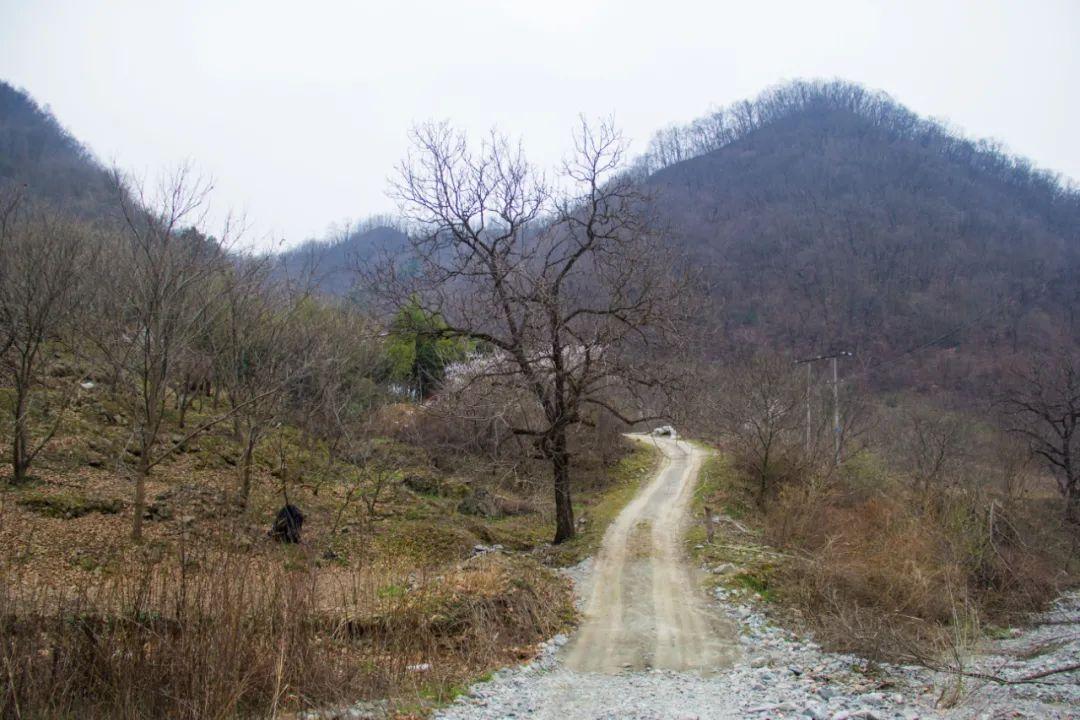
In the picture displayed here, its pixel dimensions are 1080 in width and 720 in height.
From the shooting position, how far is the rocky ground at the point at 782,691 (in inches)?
293

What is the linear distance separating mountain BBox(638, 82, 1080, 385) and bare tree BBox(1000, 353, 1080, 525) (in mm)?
18020

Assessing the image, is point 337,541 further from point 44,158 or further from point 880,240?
point 880,240

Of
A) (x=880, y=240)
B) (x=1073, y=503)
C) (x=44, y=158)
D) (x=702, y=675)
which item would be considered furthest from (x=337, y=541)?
(x=880, y=240)

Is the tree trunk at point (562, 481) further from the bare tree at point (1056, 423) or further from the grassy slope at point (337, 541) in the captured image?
the bare tree at point (1056, 423)

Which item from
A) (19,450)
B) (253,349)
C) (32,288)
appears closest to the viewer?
(32,288)

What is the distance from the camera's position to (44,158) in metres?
51.2

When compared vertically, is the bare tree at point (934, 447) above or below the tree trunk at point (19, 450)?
below

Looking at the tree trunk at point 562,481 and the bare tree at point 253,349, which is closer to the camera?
the tree trunk at point 562,481

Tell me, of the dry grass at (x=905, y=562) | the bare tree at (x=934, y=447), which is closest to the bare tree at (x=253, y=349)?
the dry grass at (x=905, y=562)

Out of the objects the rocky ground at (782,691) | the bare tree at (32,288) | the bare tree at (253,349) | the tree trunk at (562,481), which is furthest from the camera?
the bare tree at (253,349)

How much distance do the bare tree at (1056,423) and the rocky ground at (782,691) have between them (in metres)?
20.6

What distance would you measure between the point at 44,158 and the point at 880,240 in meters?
85.8

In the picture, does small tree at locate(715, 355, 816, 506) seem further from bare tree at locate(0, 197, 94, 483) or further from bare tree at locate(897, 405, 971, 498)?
bare tree at locate(0, 197, 94, 483)

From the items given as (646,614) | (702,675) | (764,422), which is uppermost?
(764,422)
